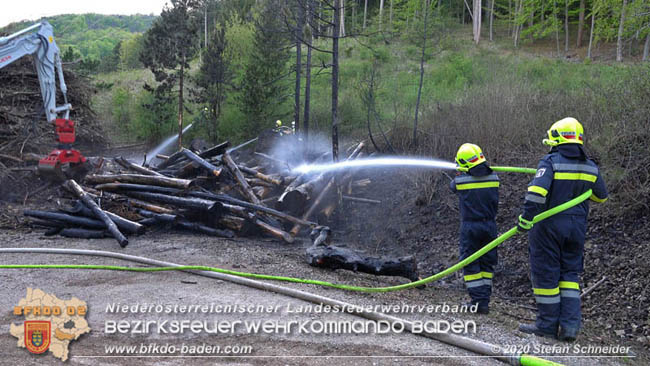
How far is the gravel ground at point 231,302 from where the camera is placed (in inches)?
166

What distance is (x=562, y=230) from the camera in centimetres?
502

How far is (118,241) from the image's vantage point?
8.63 metres

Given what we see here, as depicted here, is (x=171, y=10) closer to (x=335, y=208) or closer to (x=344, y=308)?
(x=335, y=208)

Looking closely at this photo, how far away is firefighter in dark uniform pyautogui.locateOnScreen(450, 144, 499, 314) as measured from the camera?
19.5ft

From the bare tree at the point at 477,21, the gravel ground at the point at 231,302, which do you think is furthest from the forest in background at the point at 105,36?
the gravel ground at the point at 231,302

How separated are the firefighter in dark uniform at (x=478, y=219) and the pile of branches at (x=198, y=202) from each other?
16.2 feet

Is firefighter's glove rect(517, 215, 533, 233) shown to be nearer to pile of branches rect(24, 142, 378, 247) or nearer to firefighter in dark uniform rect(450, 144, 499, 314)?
firefighter in dark uniform rect(450, 144, 499, 314)

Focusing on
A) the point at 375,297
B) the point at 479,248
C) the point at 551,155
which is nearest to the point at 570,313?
the point at 479,248

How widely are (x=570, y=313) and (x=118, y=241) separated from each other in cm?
725

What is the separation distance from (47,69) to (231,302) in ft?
35.6

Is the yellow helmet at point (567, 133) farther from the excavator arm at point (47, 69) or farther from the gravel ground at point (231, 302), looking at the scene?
the excavator arm at point (47, 69)

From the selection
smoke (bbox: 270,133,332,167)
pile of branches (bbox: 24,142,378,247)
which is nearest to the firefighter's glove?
pile of branches (bbox: 24,142,378,247)

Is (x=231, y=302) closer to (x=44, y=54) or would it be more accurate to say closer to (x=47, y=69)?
(x=47, y=69)

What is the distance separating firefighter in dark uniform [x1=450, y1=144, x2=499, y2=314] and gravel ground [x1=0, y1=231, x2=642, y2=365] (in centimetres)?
37
